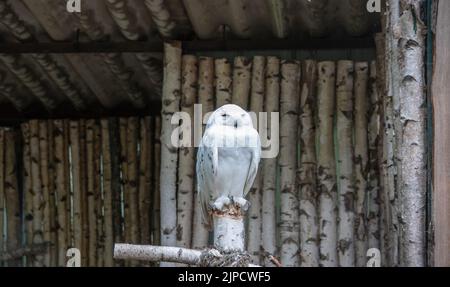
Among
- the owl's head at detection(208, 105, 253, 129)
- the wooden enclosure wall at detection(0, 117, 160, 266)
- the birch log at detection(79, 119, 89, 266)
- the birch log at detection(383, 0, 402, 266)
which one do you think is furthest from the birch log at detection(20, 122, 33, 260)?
the birch log at detection(383, 0, 402, 266)

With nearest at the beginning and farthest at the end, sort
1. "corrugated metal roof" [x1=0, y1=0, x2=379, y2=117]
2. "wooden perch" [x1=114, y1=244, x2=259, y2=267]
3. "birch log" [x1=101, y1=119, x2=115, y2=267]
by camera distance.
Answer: "wooden perch" [x1=114, y1=244, x2=259, y2=267] < "corrugated metal roof" [x1=0, y1=0, x2=379, y2=117] < "birch log" [x1=101, y1=119, x2=115, y2=267]

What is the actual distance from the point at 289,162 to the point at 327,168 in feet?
0.98

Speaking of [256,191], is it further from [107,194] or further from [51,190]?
[51,190]

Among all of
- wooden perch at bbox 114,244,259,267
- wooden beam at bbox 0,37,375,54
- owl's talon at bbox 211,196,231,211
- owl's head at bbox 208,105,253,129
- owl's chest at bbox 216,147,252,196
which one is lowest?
wooden perch at bbox 114,244,259,267

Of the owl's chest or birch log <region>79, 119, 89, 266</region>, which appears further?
birch log <region>79, 119, 89, 266</region>

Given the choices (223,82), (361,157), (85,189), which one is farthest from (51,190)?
(361,157)

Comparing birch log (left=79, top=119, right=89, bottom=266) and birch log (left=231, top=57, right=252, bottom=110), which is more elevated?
birch log (left=231, top=57, right=252, bottom=110)

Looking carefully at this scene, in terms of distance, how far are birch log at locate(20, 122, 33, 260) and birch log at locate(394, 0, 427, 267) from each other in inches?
204

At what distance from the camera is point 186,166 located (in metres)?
6.82

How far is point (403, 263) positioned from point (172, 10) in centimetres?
309

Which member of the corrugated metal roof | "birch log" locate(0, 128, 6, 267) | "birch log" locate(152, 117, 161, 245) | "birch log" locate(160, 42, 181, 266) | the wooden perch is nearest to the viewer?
the wooden perch

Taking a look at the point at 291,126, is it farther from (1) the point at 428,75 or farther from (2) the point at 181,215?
(1) the point at 428,75

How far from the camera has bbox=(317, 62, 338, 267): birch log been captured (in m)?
6.67

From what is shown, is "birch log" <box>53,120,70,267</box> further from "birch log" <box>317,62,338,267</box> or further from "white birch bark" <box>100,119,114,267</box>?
"birch log" <box>317,62,338,267</box>
